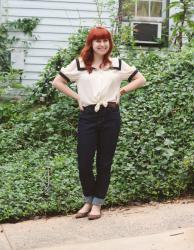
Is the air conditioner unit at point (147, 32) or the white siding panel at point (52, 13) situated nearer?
the white siding panel at point (52, 13)

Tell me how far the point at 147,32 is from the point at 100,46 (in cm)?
636

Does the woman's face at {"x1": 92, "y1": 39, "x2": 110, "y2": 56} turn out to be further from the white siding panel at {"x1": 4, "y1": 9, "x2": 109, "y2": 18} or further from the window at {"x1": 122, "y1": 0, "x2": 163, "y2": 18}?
the window at {"x1": 122, "y1": 0, "x2": 163, "y2": 18}

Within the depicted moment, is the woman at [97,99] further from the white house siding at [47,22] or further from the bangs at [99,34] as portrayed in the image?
the white house siding at [47,22]

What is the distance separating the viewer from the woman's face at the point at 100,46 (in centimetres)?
494

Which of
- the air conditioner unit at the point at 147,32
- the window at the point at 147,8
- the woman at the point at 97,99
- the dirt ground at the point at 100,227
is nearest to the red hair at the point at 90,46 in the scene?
the woman at the point at 97,99

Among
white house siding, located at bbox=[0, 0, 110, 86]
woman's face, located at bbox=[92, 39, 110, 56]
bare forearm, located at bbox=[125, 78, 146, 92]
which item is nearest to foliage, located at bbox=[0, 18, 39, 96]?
white house siding, located at bbox=[0, 0, 110, 86]

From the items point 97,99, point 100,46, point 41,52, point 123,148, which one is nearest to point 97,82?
point 97,99

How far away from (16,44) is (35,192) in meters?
5.43

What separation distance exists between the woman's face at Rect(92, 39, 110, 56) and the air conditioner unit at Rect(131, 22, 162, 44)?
6.17 meters

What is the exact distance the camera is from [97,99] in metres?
4.93

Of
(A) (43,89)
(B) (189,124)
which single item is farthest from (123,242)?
(A) (43,89)

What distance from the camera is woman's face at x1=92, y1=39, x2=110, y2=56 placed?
4938 mm

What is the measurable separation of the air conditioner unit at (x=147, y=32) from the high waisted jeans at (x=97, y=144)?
624cm

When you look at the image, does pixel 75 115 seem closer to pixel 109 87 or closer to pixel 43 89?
pixel 43 89
